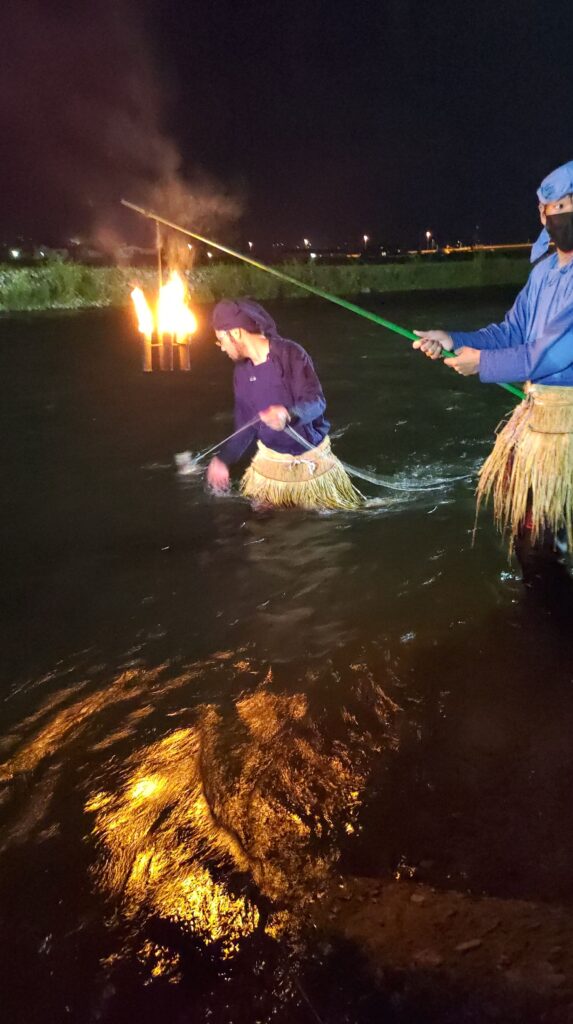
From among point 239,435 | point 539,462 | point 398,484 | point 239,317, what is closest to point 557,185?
point 539,462

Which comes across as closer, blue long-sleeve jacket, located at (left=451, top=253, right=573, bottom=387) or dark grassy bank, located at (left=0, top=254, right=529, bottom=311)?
blue long-sleeve jacket, located at (left=451, top=253, right=573, bottom=387)

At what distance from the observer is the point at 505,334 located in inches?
139

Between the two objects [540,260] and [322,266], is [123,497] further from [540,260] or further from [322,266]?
[322,266]

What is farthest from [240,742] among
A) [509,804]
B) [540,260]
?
[540,260]

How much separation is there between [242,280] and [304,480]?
23448mm

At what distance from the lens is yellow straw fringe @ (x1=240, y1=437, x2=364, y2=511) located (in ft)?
17.7

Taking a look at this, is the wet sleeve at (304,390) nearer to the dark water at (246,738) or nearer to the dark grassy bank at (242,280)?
the dark water at (246,738)

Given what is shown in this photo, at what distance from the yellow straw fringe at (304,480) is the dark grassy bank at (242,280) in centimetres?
1359

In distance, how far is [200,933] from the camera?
1979mm

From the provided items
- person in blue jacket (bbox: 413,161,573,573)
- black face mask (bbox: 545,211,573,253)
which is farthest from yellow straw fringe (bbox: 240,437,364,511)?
black face mask (bbox: 545,211,573,253)

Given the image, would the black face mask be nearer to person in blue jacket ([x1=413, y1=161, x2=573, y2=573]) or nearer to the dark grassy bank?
person in blue jacket ([x1=413, y1=161, x2=573, y2=573])

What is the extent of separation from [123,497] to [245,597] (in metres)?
2.38

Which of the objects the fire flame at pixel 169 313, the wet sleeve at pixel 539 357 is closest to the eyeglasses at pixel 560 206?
the wet sleeve at pixel 539 357

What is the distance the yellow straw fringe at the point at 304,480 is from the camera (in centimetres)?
539
